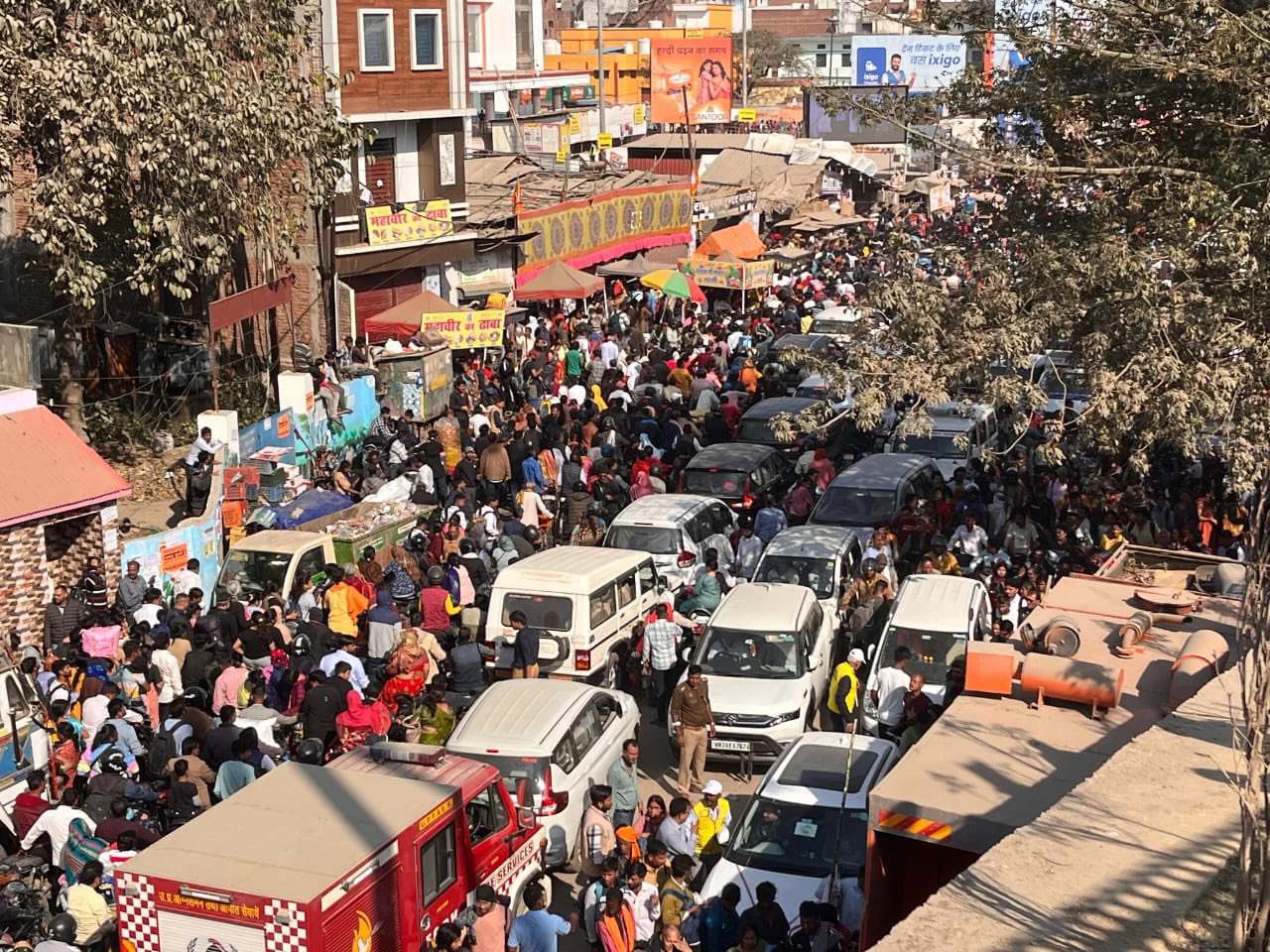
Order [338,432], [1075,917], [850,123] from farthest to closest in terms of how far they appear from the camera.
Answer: [850,123], [338,432], [1075,917]

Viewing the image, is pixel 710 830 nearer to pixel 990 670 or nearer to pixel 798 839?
pixel 798 839

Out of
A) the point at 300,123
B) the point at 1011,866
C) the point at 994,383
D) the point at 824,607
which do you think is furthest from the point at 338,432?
the point at 1011,866

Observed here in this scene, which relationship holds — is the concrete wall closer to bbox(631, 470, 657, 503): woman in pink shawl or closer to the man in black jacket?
the man in black jacket

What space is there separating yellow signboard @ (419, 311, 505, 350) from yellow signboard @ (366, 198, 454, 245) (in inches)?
184

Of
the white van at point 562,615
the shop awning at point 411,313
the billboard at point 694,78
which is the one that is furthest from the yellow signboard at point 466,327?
the billboard at point 694,78

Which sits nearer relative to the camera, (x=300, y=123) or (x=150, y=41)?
(x=150, y=41)

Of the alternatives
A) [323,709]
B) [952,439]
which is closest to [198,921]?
[323,709]

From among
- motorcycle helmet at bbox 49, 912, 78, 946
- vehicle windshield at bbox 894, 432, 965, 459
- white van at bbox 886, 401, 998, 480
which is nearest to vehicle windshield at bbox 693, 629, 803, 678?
motorcycle helmet at bbox 49, 912, 78, 946

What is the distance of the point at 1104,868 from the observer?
312 inches

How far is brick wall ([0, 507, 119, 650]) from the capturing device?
18453 millimetres

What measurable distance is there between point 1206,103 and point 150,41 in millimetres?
13064

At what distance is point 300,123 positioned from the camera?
23906 mm

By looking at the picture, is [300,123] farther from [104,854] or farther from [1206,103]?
[104,854]

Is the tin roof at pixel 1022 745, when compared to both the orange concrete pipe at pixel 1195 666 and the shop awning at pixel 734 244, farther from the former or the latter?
the shop awning at pixel 734 244
